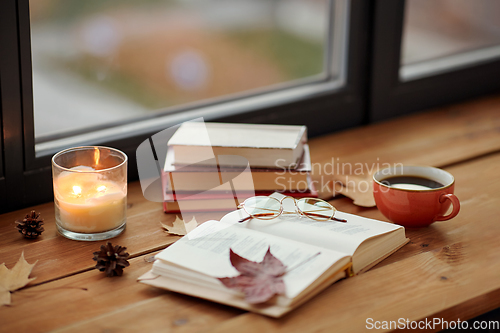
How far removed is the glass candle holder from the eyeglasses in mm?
219

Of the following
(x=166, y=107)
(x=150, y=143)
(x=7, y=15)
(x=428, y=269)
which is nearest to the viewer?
(x=428, y=269)

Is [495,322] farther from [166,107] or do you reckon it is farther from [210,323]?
[166,107]

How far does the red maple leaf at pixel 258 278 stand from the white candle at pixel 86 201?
258mm

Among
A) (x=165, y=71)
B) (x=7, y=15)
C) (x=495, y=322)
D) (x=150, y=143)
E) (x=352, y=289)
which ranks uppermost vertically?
(x=7, y=15)

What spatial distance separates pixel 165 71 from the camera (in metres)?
1.53

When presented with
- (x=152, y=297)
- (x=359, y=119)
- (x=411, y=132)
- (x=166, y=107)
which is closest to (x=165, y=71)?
(x=166, y=107)

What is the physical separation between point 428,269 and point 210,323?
0.36m

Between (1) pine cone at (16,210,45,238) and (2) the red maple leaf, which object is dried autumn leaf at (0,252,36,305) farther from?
(2) the red maple leaf

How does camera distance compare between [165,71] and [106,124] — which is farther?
[165,71]

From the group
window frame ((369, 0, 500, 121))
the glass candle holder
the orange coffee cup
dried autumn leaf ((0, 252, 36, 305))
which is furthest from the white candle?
window frame ((369, 0, 500, 121))

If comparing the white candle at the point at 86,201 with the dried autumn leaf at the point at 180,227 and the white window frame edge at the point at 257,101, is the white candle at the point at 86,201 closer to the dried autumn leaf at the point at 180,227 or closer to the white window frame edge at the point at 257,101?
the dried autumn leaf at the point at 180,227

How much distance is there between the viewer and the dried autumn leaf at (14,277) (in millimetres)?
773

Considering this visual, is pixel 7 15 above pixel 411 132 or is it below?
above

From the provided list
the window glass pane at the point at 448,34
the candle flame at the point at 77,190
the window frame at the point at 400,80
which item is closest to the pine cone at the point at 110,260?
the candle flame at the point at 77,190
